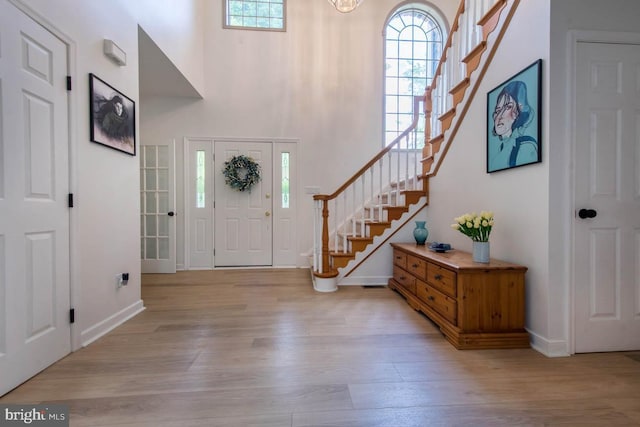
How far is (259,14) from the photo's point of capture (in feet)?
15.2

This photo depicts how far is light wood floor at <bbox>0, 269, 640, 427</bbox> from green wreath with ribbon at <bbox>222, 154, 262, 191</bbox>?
7.96 feet

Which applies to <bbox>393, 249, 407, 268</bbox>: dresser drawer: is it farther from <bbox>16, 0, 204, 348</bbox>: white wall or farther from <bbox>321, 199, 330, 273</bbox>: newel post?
<bbox>16, 0, 204, 348</bbox>: white wall

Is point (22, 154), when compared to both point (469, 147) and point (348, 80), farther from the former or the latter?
point (348, 80)

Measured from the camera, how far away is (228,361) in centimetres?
185

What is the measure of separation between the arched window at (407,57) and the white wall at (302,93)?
22cm

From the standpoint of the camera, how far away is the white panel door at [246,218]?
15.2 feet

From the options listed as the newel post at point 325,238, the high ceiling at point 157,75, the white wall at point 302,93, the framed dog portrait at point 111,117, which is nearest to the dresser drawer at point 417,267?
the newel post at point 325,238

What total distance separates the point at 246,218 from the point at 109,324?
2.53 meters

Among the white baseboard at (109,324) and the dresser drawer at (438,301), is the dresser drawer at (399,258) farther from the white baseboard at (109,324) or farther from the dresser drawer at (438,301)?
the white baseboard at (109,324)

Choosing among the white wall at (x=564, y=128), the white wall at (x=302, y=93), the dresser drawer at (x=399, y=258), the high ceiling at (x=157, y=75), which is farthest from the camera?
the white wall at (x=302, y=93)

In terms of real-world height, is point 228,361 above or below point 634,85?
below

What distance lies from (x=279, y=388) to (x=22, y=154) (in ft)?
6.42

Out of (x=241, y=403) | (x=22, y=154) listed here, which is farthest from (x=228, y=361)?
(x=22, y=154)

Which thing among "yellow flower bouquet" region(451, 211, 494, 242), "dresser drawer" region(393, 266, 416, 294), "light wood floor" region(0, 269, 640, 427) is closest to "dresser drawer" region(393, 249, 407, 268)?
"dresser drawer" region(393, 266, 416, 294)
